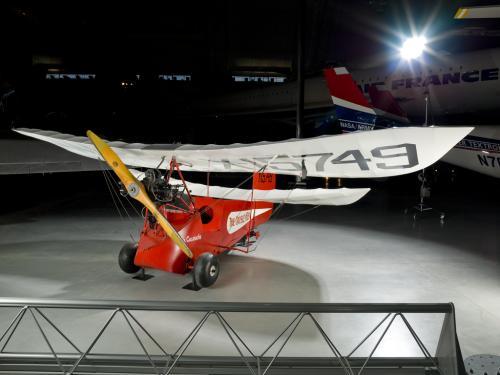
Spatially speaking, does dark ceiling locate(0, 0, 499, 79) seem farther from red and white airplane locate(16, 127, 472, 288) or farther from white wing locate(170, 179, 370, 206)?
red and white airplane locate(16, 127, 472, 288)

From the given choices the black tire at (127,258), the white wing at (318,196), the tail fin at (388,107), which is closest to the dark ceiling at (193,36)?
the tail fin at (388,107)

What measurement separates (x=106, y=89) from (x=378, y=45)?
15970 mm

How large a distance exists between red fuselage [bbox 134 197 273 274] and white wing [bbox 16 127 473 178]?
0.74 meters

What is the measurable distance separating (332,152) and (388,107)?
1163 cm

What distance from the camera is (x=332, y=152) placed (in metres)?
4.52

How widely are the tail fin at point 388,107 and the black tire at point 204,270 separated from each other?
11.2 meters

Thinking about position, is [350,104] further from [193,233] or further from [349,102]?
[193,233]

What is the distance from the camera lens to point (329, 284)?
6.11 m

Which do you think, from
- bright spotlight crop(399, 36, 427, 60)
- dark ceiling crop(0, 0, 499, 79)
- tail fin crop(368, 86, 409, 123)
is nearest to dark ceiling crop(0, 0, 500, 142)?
dark ceiling crop(0, 0, 499, 79)

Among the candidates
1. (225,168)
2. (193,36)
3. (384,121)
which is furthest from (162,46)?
(225,168)

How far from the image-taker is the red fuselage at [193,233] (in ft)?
19.3

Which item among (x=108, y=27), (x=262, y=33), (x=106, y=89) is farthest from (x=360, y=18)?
(x=106, y=89)

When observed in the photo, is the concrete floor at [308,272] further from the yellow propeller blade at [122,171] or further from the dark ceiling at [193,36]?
the dark ceiling at [193,36]

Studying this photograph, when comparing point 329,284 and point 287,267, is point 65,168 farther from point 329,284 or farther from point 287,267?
point 329,284
